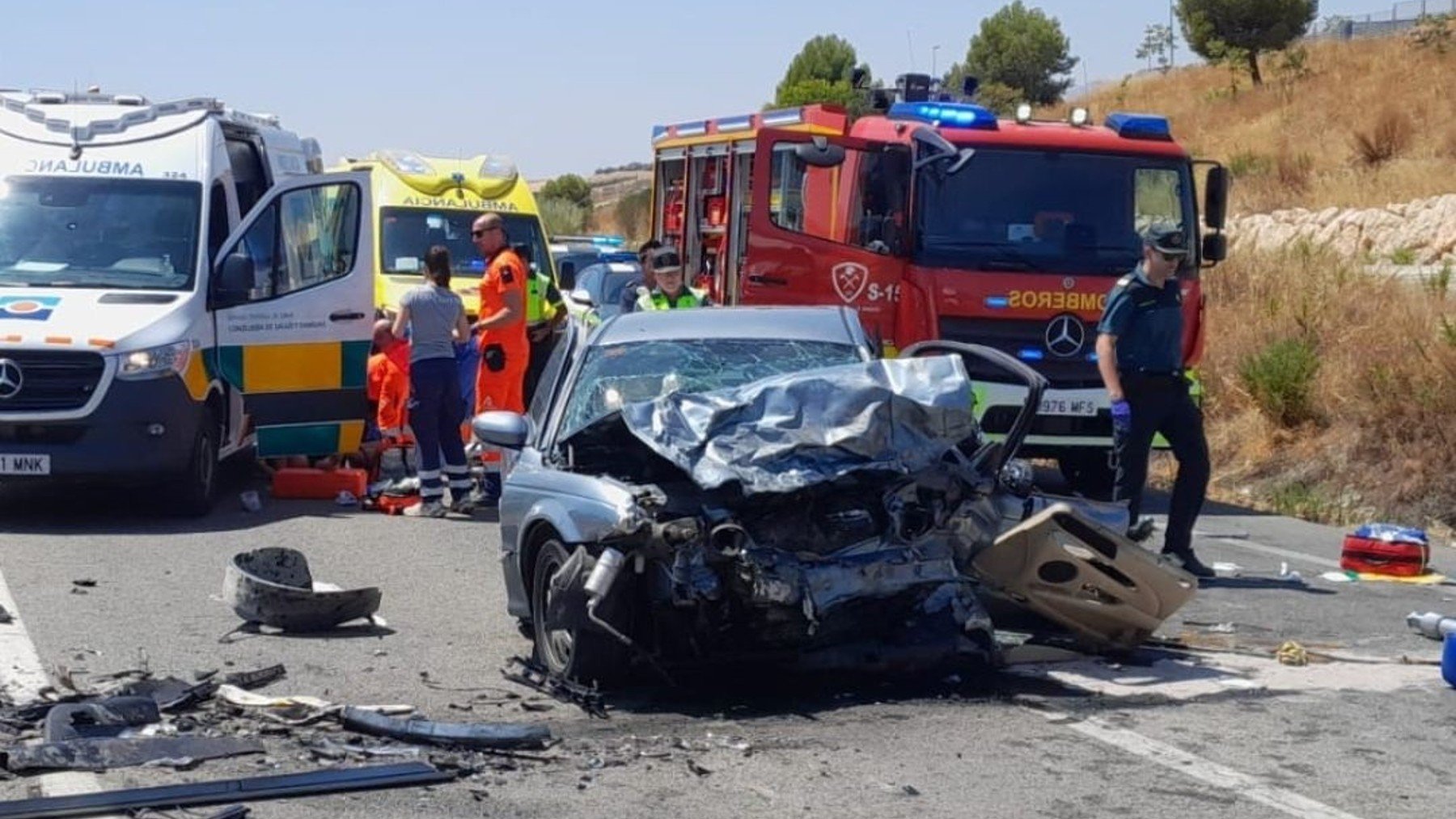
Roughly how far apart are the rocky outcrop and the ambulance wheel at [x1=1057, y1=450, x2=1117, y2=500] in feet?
38.6

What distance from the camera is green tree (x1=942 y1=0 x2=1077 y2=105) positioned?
237ft

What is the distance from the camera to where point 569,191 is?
75625 millimetres

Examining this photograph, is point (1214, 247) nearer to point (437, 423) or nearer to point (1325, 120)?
point (437, 423)

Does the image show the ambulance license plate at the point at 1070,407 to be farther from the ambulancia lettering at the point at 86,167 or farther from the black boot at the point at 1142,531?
the ambulancia lettering at the point at 86,167

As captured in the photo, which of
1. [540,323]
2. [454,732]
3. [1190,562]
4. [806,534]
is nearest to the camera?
[454,732]

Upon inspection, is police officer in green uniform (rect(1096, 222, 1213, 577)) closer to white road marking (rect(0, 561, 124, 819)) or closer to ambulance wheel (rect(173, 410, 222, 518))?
white road marking (rect(0, 561, 124, 819))

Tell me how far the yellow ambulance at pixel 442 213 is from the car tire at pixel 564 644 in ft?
33.8

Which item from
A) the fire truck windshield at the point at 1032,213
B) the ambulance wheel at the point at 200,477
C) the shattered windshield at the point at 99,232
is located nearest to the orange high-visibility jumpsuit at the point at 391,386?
the ambulance wheel at the point at 200,477

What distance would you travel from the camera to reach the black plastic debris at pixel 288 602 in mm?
9273

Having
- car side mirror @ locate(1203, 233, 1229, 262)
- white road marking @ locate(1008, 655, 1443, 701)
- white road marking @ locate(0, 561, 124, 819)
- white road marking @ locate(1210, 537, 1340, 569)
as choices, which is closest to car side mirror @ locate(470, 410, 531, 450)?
white road marking @ locate(0, 561, 124, 819)

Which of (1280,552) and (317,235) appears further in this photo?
(317,235)

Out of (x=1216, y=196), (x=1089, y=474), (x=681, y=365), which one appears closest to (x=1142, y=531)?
(x=681, y=365)

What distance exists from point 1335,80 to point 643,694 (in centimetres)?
4697

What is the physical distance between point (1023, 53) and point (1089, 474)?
58680 mm
